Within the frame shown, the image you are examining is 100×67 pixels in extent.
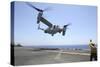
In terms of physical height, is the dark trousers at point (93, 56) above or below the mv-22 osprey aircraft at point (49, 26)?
below

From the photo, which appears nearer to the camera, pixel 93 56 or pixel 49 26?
pixel 49 26

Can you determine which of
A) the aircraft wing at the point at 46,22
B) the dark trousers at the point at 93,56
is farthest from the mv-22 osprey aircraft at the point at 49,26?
the dark trousers at the point at 93,56

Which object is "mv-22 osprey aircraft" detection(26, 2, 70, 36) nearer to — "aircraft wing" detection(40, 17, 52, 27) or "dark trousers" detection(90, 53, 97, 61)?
"aircraft wing" detection(40, 17, 52, 27)

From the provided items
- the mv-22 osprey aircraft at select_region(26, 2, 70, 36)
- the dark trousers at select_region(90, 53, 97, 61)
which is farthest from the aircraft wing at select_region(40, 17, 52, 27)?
the dark trousers at select_region(90, 53, 97, 61)

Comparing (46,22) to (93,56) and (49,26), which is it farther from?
(93,56)

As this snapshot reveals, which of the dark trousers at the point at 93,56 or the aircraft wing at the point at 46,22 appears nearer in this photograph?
the aircraft wing at the point at 46,22

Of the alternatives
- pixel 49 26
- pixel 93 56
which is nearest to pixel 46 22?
pixel 49 26

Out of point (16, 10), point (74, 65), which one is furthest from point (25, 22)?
point (74, 65)

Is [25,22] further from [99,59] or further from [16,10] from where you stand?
[99,59]

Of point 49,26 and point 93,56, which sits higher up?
point 49,26

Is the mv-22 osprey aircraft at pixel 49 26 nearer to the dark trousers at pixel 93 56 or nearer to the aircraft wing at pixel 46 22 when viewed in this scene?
the aircraft wing at pixel 46 22

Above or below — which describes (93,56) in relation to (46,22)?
below
